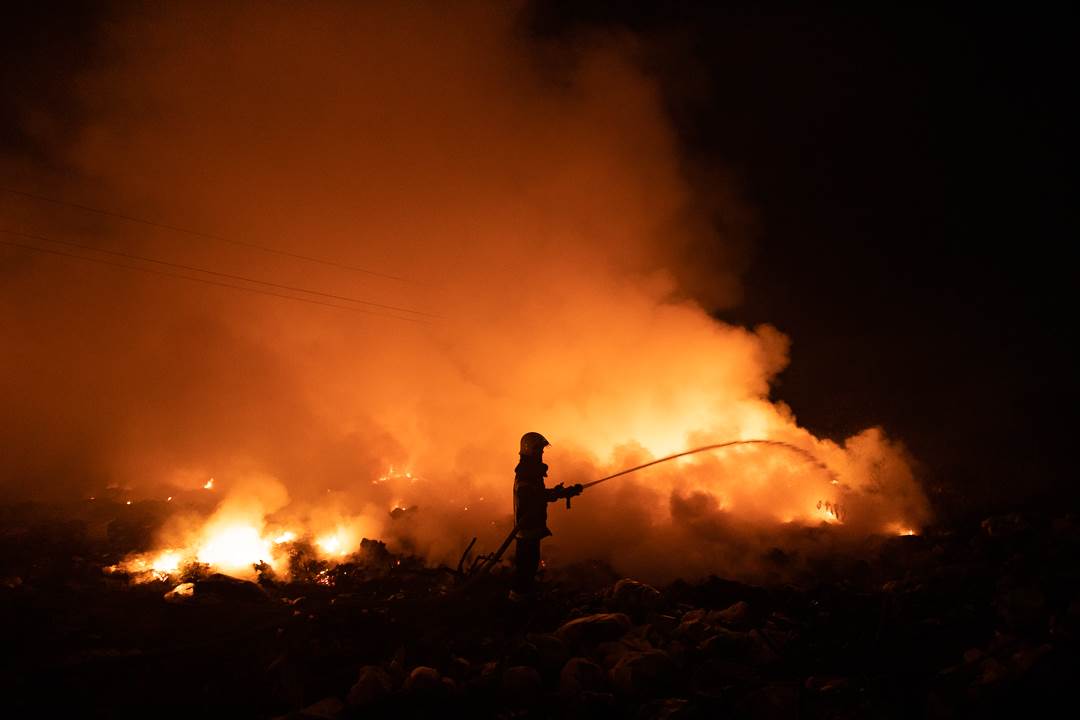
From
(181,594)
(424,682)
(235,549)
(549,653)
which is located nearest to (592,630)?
(549,653)

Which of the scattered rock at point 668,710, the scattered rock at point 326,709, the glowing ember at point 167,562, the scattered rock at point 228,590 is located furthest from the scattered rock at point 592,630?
the glowing ember at point 167,562

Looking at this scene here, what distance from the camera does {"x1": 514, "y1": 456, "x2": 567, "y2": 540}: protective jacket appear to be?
19.8ft

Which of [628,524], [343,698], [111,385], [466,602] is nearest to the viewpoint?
[343,698]

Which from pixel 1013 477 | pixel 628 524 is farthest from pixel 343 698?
pixel 1013 477

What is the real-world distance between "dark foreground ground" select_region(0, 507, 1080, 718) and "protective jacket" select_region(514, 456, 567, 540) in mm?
753

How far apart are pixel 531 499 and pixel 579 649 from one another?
1.91m

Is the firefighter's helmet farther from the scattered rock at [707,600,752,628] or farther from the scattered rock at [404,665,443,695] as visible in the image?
the scattered rock at [404,665,443,695]

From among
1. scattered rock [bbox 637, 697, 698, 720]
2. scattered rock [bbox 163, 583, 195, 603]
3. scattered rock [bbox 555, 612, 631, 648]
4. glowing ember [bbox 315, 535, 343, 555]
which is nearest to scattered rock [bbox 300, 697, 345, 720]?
scattered rock [bbox 555, 612, 631, 648]

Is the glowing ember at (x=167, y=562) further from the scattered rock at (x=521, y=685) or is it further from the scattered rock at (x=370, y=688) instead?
Answer: the scattered rock at (x=521, y=685)

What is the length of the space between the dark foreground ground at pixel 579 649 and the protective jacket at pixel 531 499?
0.75 metres

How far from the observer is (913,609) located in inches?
184

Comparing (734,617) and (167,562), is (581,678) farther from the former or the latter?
(167,562)

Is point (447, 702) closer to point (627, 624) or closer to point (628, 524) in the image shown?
point (627, 624)

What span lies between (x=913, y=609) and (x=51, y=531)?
490 inches
